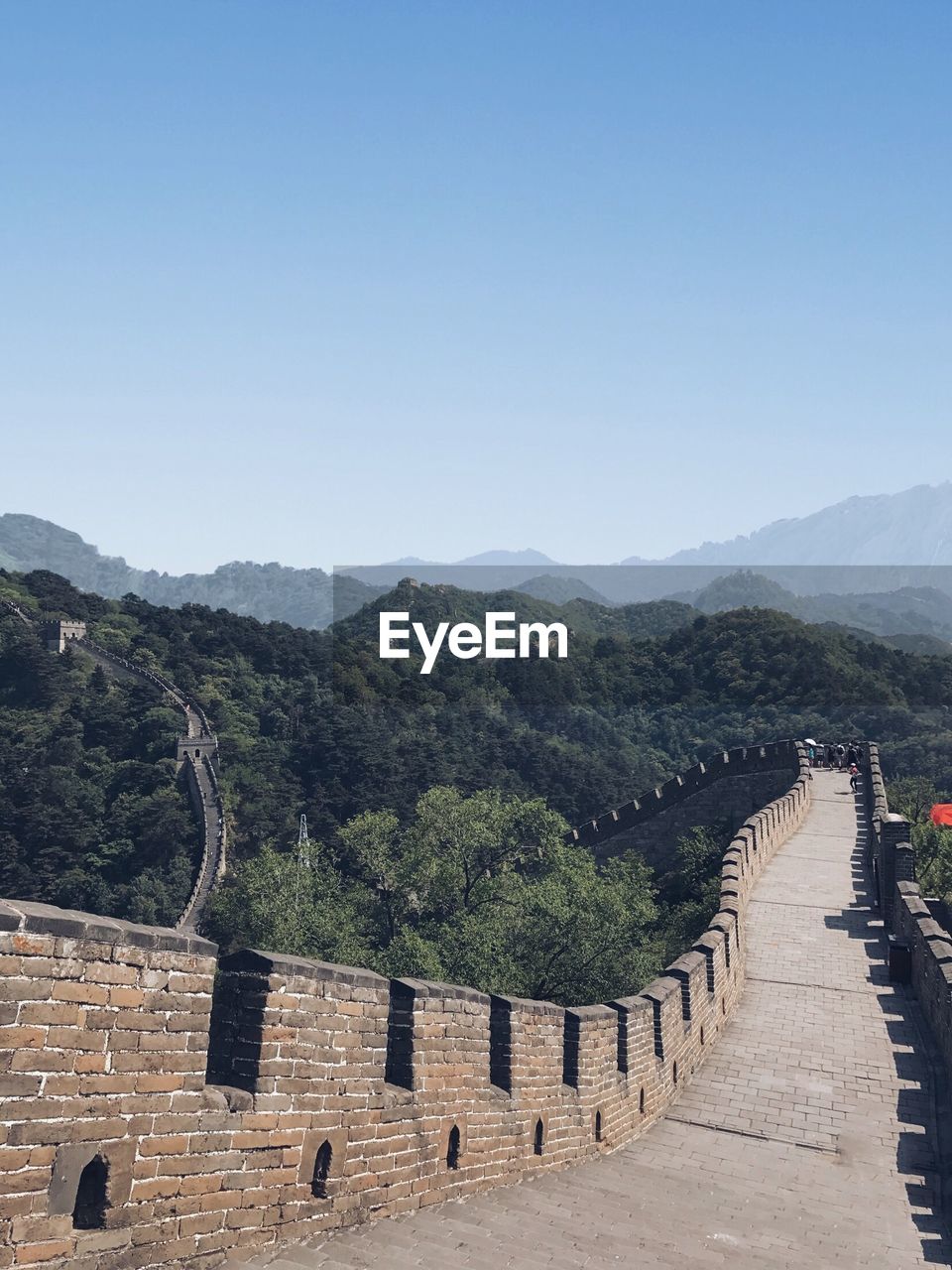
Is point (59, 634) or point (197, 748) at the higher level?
point (59, 634)

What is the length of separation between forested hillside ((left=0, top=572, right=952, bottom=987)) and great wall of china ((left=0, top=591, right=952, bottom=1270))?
3177cm

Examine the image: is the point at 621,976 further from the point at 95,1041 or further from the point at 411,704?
the point at 411,704

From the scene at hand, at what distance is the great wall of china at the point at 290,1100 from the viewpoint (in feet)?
14.1

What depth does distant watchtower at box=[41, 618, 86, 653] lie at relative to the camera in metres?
82.6

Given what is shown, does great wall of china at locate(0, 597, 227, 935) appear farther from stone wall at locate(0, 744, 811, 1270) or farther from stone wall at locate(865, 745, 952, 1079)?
stone wall at locate(0, 744, 811, 1270)

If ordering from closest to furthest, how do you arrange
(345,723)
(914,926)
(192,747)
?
(914,926) < (345,723) < (192,747)

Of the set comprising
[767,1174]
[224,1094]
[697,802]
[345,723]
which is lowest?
[767,1174]

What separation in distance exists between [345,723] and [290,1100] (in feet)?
214

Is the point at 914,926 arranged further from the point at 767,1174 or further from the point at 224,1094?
the point at 224,1094

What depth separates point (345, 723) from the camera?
70500mm

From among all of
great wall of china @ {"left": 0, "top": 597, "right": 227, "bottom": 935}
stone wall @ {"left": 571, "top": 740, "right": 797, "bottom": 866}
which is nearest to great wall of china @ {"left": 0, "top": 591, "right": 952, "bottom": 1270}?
stone wall @ {"left": 571, "top": 740, "right": 797, "bottom": 866}

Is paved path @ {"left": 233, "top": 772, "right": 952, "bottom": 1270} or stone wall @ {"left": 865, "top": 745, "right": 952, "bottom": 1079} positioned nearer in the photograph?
paved path @ {"left": 233, "top": 772, "right": 952, "bottom": 1270}

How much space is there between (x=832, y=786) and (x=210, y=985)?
→ 31652 millimetres

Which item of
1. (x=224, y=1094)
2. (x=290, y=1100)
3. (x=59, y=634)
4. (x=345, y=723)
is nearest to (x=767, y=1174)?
(x=290, y=1100)
